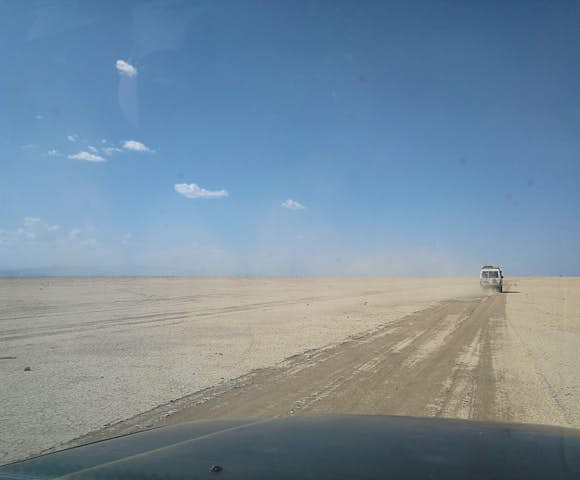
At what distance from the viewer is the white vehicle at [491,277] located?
49500mm

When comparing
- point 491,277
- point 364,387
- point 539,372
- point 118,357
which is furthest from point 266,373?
point 491,277

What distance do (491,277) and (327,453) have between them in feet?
167

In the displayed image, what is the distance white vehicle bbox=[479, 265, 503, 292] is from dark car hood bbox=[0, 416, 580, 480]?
49.2m

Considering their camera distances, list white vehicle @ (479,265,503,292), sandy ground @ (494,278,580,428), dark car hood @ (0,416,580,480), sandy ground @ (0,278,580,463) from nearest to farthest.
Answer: dark car hood @ (0,416,580,480) < sandy ground @ (0,278,580,463) < sandy ground @ (494,278,580,428) < white vehicle @ (479,265,503,292)

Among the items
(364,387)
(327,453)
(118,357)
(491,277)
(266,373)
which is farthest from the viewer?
(491,277)

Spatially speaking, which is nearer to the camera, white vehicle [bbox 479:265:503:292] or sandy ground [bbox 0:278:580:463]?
sandy ground [bbox 0:278:580:463]

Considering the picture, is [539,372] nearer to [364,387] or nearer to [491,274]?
[364,387]

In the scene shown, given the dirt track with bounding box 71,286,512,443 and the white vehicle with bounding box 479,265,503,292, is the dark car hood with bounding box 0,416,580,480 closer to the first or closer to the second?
the dirt track with bounding box 71,286,512,443

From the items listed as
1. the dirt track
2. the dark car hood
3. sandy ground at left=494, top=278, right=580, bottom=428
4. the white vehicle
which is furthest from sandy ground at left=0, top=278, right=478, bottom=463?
the white vehicle

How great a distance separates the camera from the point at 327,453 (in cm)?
320

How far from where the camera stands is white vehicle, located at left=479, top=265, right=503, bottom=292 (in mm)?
49500

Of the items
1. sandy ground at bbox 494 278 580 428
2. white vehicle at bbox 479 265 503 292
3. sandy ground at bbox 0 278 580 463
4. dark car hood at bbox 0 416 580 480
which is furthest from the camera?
white vehicle at bbox 479 265 503 292

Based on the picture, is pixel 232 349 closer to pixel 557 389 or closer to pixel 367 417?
pixel 557 389

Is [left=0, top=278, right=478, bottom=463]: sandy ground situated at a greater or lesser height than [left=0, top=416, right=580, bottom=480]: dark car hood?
lesser
